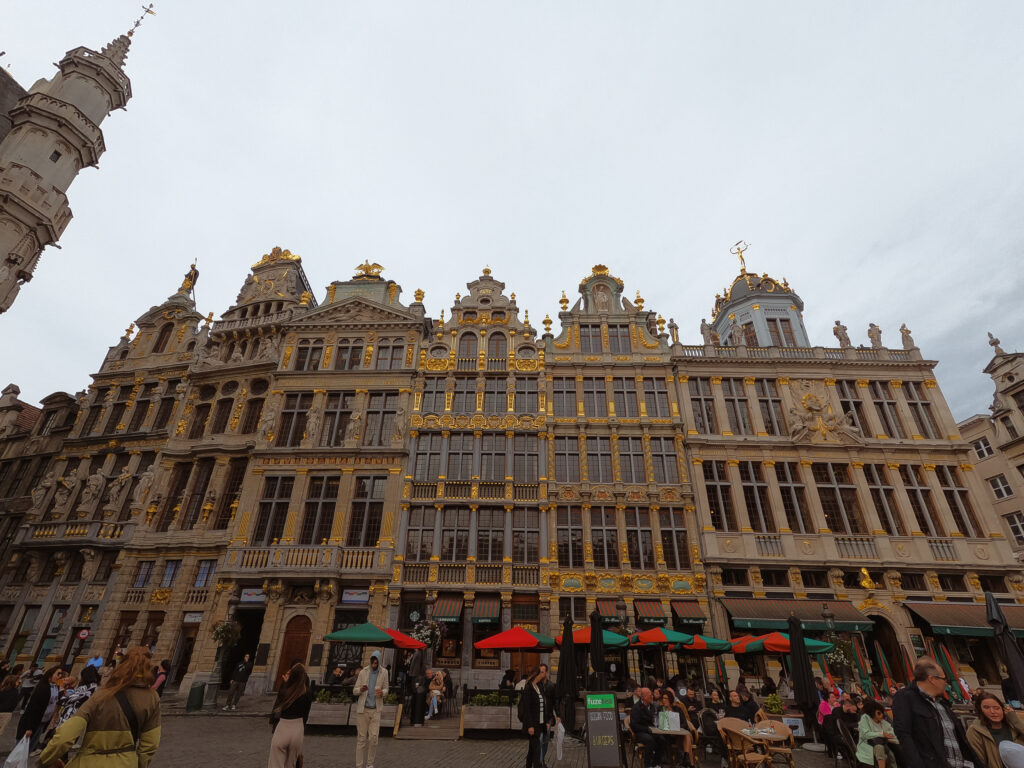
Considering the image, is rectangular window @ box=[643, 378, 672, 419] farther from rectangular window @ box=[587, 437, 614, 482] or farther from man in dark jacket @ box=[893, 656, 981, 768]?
man in dark jacket @ box=[893, 656, 981, 768]

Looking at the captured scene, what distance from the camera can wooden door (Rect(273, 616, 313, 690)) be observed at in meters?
23.5

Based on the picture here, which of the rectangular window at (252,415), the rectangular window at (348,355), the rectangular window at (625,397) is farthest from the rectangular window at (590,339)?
the rectangular window at (252,415)

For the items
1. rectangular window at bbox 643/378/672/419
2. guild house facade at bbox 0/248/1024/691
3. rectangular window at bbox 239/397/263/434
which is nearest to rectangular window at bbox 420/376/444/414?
guild house facade at bbox 0/248/1024/691

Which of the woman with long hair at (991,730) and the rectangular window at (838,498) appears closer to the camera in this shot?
the woman with long hair at (991,730)

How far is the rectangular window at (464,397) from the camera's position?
29.8m

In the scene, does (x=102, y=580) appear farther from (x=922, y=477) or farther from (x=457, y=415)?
(x=922, y=477)

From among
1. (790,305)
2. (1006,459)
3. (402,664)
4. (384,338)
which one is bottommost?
(402,664)

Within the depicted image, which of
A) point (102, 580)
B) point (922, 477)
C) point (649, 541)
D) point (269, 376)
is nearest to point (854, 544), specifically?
point (922, 477)

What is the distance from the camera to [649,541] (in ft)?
84.6

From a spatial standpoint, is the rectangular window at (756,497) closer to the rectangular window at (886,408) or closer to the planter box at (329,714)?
the rectangular window at (886,408)

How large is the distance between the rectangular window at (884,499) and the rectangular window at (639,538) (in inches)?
460

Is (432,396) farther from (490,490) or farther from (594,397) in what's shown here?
(594,397)

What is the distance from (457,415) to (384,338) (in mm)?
7726

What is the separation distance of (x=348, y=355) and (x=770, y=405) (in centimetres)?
2559
